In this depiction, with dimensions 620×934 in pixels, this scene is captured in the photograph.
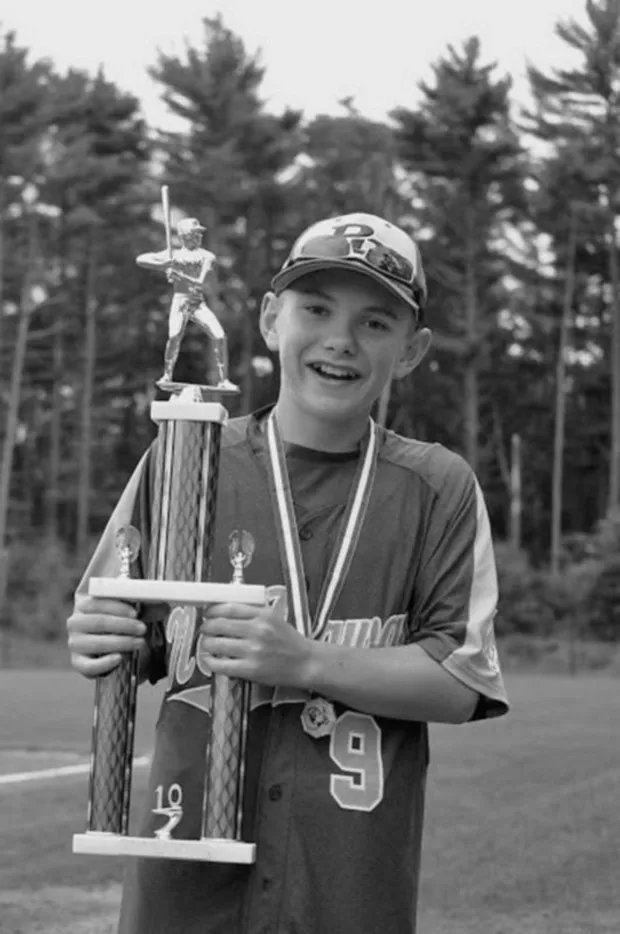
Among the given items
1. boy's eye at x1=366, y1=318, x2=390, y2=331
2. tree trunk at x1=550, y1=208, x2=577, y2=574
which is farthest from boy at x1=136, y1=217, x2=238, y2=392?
tree trunk at x1=550, y1=208, x2=577, y2=574

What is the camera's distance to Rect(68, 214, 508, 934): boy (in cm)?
302

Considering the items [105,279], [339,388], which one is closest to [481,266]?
[105,279]

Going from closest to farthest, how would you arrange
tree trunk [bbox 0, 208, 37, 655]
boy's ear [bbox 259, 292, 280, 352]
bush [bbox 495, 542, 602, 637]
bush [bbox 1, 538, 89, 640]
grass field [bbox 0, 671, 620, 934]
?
boy's ear [bbox 259, 292, 280, 352] → grass field [bbox 0, 671, 620, 934] → bush [bbox 1, 538, 89, 640] → bush [bbox 495, 542, 602, 637] → tree trunk [bbox 0, 208, 37, 655]

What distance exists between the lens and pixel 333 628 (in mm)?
3111

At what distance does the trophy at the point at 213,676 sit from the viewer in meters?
2.82

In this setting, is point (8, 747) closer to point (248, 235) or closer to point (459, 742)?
point (459, 742)

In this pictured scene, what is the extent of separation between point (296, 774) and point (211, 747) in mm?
213

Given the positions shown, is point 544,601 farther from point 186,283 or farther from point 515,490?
point 186,283

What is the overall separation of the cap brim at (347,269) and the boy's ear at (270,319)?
120mm

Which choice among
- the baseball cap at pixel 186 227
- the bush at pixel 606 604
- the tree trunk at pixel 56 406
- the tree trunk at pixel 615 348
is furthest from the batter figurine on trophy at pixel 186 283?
the tree trunk at pixel 56 406

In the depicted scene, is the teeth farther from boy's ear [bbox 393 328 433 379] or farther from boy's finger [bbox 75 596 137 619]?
boy's finger [bbox 75 596 137 619]

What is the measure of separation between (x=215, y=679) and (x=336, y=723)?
0.28 meters

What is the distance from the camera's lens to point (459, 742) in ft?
54.7

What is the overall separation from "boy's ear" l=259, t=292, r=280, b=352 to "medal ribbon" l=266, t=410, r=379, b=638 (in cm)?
19
